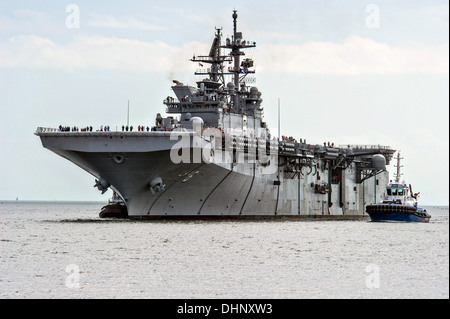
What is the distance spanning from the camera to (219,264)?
24.8 metres

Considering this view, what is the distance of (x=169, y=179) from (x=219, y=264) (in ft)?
56.6

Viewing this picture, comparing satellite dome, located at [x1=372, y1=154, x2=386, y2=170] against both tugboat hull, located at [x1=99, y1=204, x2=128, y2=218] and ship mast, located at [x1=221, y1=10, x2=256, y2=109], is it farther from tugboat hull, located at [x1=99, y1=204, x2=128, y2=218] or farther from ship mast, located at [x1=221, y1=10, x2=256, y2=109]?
tugboat hull, located at [x1=99, y1=204, x2=128, y2=218]

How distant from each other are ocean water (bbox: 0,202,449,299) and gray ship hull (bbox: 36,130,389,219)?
333cm

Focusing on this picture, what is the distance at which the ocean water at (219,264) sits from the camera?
1958 cm

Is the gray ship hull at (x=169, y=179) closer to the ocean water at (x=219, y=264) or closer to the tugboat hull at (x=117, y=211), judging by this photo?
the ocean water at (x=219, y=264)

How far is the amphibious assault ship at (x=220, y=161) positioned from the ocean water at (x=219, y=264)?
3.65 metres

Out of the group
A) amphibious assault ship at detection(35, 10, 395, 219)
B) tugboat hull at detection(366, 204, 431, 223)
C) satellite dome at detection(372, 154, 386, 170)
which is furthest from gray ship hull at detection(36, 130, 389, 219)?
satellite dome at detection(372, 154, 386, 170)

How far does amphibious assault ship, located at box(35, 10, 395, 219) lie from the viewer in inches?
1563

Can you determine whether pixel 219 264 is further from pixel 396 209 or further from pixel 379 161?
pixel 379 161

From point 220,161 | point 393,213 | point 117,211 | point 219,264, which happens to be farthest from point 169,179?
point 219,264

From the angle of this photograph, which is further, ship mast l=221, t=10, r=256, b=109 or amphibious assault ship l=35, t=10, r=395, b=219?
ship mast l=221, t=10, r=256, b=109

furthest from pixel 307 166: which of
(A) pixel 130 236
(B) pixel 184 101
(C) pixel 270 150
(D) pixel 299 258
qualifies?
(D) pixel 299 258

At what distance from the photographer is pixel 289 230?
4147 centimetres
